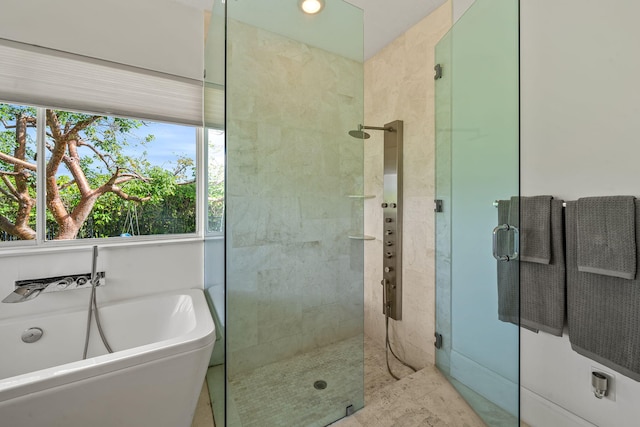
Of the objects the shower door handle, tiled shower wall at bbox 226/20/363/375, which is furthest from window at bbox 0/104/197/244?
the shower door handle

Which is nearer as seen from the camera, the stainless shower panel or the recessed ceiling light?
the recessed ceiling light

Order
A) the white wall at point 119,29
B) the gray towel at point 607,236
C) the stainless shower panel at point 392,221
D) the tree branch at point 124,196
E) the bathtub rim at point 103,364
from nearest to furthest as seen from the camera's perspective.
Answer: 1. the bathtub rim at point 103,364
2. the gray towel at point 607,236
3. the white wall at point 119,29
4. the tree branch at point 124,196
5. the stainless shower panel at point 392,221

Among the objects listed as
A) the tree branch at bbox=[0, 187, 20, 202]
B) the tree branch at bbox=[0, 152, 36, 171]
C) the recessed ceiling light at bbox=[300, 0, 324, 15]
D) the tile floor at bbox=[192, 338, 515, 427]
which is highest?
the recessed ceiling light at bbox=[300, 0, 324, 15]

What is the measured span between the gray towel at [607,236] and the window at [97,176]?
94.6 inches

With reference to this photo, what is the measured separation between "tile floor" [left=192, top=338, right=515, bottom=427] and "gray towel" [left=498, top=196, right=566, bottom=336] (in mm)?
499

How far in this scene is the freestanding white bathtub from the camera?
0.96 metres

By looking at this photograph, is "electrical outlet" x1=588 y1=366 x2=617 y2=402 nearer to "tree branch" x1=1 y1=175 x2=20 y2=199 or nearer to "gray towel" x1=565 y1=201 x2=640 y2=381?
"gray towel" x1=565 y1=201 x2=640 y2=381

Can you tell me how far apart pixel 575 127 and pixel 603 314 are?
2.74ft

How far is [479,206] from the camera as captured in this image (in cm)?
150

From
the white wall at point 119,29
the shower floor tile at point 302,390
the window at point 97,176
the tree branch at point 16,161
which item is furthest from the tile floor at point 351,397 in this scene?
the white wall at point 119,29

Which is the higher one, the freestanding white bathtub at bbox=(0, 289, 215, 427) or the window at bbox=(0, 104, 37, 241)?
the window at bbox=(0, 104, 37, 241)

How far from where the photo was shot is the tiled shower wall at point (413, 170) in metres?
1.90

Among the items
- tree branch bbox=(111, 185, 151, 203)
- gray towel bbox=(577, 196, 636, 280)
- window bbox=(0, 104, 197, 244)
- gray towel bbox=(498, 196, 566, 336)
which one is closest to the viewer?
gray towel bbox=(577, 196, 636, 280)

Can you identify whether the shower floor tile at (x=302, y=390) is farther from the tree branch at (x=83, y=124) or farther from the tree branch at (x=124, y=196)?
the tree branch at (x=83, y=124)
